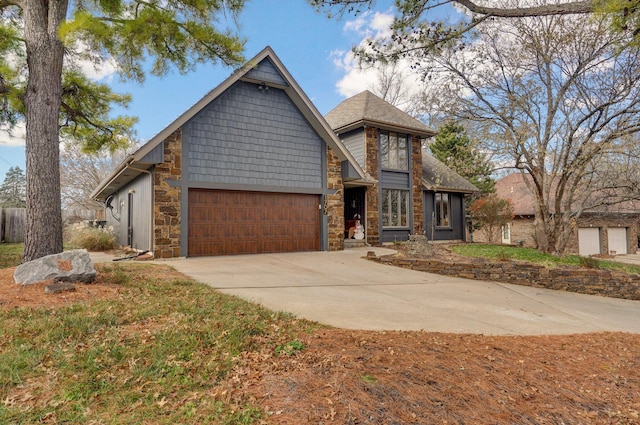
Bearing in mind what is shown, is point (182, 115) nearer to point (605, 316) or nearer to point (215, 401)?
point (215, 401)

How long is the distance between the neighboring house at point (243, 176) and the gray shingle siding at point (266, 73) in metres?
0.03

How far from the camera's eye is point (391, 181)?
15461 mm

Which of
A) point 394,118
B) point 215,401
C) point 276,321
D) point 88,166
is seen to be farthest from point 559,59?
point 88,166

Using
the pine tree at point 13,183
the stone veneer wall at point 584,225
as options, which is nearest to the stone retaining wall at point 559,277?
the stone veneer wall at point 584,225

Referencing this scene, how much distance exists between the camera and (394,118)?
15578 millimetres

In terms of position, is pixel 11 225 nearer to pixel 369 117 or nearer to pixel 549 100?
pixel 369 117

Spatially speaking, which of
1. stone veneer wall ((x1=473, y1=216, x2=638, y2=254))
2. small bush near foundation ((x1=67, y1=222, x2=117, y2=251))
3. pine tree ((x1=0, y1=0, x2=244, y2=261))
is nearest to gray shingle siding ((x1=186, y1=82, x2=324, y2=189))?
Result: pine tree ((x1=0, y1=0, x2=244, y2=261))

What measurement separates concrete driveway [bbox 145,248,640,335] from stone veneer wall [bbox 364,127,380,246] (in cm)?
537

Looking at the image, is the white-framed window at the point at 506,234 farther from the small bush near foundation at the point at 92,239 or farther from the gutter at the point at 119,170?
the small bush near foundation at the point at 92,239

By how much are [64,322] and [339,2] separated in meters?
6.26

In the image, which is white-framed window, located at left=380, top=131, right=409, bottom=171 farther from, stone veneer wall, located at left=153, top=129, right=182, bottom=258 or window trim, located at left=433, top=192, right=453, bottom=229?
stone veneer wall, located at left=153, top=129, right=182, bottom=258

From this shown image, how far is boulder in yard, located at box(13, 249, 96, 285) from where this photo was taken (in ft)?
16.1

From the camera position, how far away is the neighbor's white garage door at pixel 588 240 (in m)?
21.4

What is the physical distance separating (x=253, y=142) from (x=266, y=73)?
2.10 m
